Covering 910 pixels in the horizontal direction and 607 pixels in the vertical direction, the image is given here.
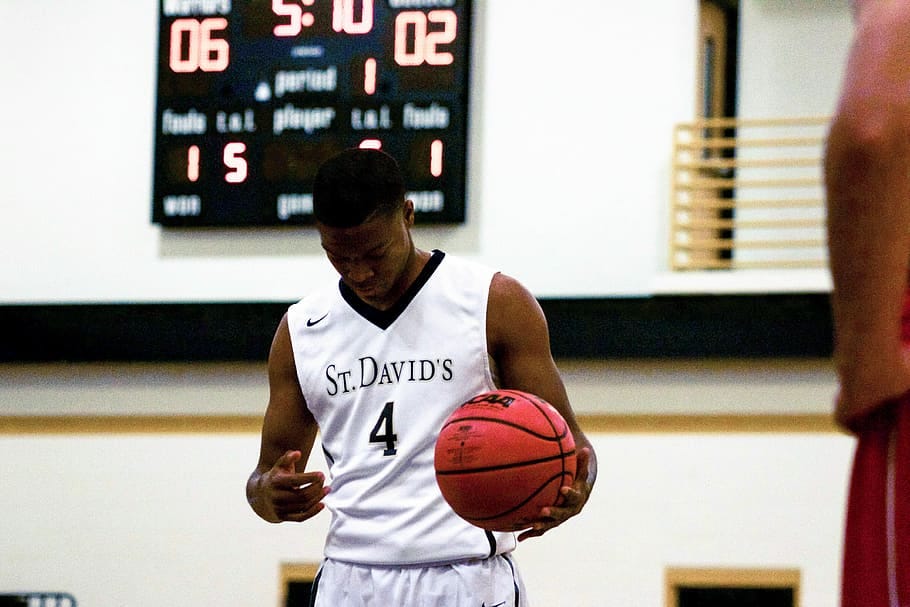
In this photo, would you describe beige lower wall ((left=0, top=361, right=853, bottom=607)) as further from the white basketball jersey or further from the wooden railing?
the white basketball jersey

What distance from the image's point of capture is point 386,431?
10.1 ft

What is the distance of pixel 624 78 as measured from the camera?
7305 millimetres

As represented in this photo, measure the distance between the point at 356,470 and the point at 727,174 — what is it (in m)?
5.73

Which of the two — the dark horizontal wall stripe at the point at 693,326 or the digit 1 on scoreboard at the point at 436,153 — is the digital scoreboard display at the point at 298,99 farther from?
the dark horizontal wall stripe at the point at 693,326

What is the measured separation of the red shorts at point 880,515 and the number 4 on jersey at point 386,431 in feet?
6.13

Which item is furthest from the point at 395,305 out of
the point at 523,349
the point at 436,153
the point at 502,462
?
the point at 436,153

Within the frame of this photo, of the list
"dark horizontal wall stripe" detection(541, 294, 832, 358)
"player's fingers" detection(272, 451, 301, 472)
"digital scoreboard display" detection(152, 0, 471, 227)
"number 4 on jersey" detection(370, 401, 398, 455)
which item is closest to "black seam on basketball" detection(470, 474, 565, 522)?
"number 4 on jersey" detection(370, 401, 398, 455)

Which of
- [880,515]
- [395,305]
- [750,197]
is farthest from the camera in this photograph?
[750,197]

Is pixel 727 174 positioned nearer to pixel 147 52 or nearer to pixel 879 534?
pixel 147 52

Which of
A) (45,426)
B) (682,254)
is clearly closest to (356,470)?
(682,254)

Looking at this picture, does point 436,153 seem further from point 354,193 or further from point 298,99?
point 354,193

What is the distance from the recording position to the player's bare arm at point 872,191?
1050 mm

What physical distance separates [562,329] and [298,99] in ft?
6.04

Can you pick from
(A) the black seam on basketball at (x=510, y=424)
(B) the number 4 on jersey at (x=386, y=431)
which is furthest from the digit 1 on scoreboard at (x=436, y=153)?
(A) the black seam on basketball at (x=510, y=424)
